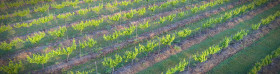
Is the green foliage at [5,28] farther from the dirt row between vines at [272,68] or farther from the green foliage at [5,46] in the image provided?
the dirt row between vines at [272,68]

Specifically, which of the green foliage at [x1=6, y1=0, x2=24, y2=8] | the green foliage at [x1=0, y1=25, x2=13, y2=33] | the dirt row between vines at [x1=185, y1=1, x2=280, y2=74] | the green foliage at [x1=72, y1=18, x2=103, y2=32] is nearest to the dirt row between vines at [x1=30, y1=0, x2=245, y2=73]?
the green foliage at [x1=72, y1=18, x2=103, y2=32]

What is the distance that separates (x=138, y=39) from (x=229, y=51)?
874cm

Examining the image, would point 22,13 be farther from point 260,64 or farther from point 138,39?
point 260,64

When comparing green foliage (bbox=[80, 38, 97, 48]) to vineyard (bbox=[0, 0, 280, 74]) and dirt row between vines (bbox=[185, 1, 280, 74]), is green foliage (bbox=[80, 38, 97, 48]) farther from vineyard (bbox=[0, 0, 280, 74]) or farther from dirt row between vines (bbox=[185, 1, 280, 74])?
dirt row between vines (bbox=[185, 1, 280, 74])

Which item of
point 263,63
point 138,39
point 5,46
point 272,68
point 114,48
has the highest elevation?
point 5,46

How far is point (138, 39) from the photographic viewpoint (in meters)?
23.3

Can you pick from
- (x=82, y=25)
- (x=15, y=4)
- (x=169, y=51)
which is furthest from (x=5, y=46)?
(x=169, y=51)

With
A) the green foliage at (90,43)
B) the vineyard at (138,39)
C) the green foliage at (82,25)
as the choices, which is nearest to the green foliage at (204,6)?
the vineyard at (138,39)

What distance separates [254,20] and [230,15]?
3.27 metres

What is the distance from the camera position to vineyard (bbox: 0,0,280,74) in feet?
61.3

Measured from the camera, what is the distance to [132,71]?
18422 millimetres

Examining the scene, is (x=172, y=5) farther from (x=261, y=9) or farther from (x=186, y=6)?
(x=261, y=9)

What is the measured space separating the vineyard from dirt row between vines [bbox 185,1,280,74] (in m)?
0.08

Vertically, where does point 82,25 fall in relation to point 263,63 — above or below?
above
